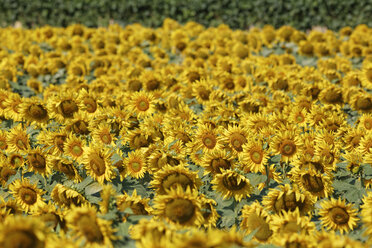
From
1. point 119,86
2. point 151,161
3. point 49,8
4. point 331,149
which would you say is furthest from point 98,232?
point 49,8

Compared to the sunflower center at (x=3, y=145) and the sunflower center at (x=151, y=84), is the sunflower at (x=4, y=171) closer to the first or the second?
the sunflower center at (x=3, y=145)

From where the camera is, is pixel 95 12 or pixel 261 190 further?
pixel 95 12

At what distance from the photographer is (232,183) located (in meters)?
3.36

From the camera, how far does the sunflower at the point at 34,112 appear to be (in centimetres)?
442

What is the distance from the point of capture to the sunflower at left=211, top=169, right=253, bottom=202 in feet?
10.9

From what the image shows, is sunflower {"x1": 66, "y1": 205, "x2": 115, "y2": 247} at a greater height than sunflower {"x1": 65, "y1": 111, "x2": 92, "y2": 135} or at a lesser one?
greater

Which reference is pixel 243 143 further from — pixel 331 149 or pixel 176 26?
pixel 176 26

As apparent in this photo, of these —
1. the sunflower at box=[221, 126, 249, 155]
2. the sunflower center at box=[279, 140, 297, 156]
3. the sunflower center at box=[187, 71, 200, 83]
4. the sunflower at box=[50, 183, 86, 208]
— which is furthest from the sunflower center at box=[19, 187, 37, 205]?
the sunflower center at box=[187, 71, 200, 83]

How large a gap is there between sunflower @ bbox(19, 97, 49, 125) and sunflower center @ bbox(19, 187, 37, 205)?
44.1 inches

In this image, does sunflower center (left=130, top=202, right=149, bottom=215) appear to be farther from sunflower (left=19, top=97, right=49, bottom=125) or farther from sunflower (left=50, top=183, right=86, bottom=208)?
sunflower (left=19, top=97, right=49, bottom=125)

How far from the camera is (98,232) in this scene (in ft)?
7.65

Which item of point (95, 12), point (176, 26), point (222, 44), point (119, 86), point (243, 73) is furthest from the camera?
point (95, 12)

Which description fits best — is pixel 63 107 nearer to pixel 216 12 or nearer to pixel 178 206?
pixel 178 206

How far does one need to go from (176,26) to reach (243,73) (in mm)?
4017
